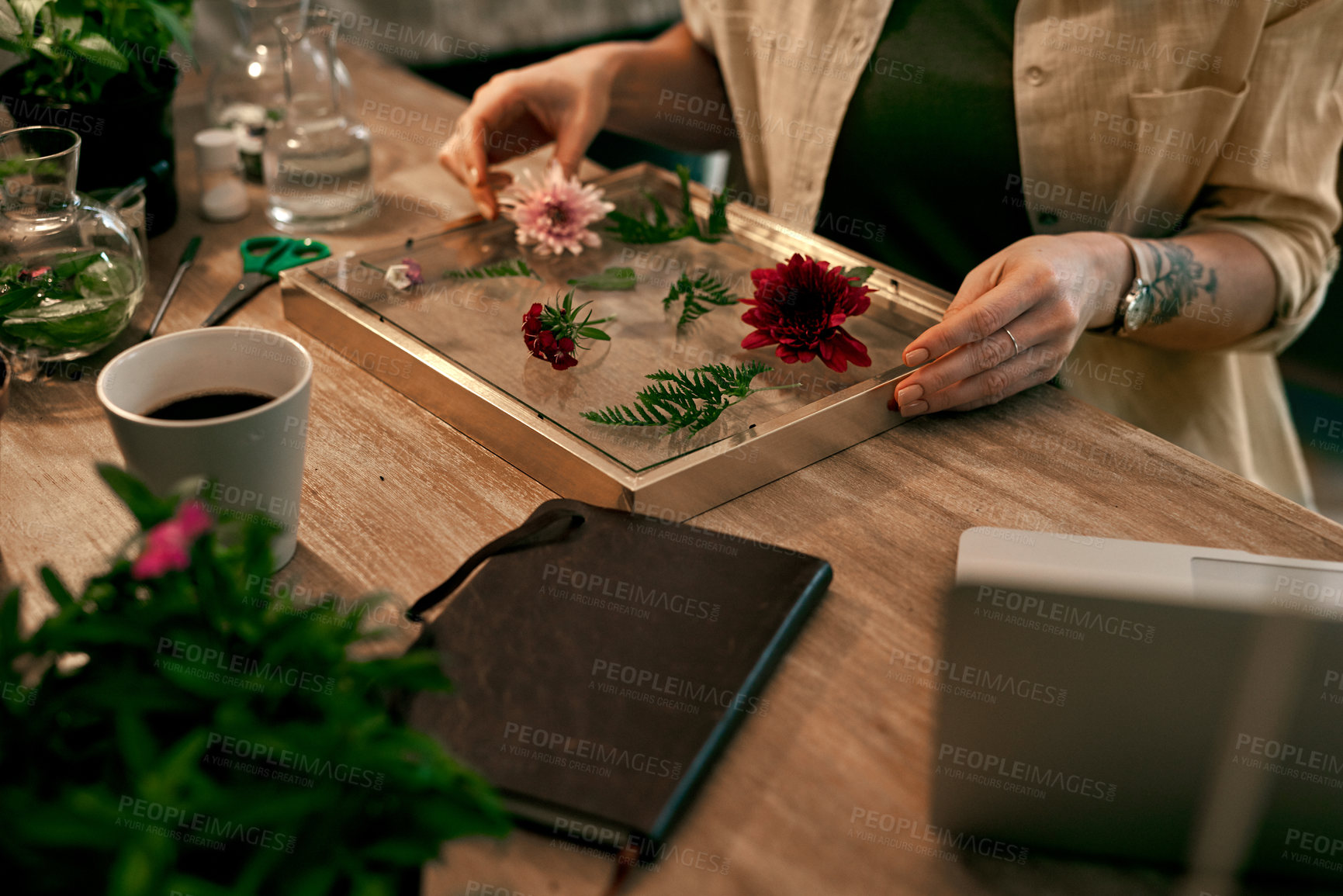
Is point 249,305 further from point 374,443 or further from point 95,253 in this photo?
point 374,443

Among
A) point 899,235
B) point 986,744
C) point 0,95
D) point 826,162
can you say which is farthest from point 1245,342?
point 0,95

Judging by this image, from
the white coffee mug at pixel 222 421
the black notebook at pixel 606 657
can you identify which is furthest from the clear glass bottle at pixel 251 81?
the black notebook at pixel 606 657

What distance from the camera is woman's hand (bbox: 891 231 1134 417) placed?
82cm

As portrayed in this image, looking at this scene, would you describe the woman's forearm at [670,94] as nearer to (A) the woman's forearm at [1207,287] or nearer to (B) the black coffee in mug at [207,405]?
(A) the woman's forearm at [1207,287]

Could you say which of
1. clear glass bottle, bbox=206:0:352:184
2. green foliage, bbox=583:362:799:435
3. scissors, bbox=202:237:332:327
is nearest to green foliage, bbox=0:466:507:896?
green foliage, bbox=583:362:799:435

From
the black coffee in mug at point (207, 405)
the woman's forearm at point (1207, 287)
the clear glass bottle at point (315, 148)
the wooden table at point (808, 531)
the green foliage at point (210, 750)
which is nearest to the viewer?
the green foliage at point (210, 750)

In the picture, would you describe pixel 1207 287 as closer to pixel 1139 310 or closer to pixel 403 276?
pixel 1139 310

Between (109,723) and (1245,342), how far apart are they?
1.24 meters

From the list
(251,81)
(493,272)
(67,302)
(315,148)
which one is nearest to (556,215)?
(493,272)

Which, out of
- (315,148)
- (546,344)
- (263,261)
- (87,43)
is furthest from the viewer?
(315,148)

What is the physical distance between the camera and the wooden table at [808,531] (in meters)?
0.49

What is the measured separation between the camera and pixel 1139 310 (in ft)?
3.30

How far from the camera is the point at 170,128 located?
1.08 meters

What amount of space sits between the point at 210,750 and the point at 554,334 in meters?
0.50
